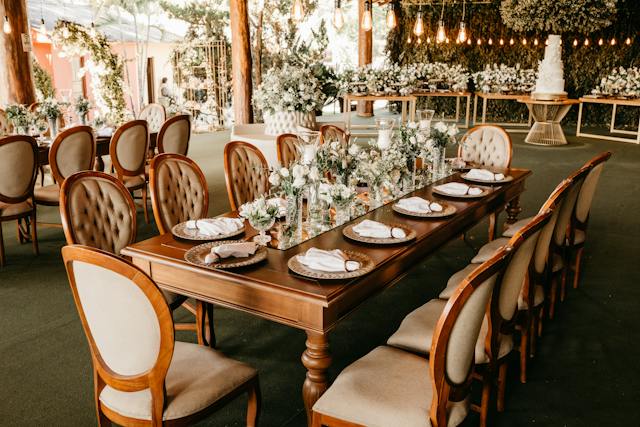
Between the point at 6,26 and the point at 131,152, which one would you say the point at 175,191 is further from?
the point at 6,26

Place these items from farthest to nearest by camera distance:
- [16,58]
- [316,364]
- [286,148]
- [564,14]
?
[564,14] < [16,58] < [286,148] < [316,364]

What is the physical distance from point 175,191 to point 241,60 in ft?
16.4

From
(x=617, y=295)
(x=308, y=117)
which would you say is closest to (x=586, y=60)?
A: (x=308, y=117)

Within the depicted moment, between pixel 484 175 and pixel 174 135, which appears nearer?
pixel 484 175

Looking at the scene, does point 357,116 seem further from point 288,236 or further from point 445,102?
point 288,236

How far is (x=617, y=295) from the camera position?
3.84 m

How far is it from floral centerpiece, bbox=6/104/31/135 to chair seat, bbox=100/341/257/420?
4226mm

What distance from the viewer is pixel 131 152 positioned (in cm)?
511

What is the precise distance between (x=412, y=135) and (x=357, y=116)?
38.4ft

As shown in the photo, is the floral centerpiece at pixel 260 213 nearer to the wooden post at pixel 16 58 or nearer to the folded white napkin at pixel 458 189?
the folded white napkin at pixel 458 189

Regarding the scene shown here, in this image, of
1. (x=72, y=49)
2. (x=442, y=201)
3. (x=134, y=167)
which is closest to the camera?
(x=442, y=201)

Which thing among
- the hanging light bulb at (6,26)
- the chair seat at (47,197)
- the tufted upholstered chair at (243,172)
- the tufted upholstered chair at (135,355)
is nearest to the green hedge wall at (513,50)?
the hanging light bulb at (6,26)

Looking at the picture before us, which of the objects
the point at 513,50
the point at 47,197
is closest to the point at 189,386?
the point at 47,197

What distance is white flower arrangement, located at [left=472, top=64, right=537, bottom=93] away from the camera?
1273cm
